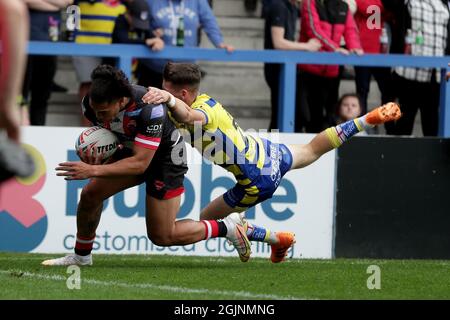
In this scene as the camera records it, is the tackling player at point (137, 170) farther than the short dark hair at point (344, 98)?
No

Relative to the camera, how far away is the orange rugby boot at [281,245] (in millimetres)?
10094

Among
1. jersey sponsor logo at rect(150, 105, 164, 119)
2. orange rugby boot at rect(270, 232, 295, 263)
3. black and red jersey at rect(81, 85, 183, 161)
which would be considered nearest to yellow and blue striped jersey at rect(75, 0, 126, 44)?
orange rugby boot at rect(270, 232, 295, 263)

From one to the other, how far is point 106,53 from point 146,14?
604mm

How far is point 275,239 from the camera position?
10.1m

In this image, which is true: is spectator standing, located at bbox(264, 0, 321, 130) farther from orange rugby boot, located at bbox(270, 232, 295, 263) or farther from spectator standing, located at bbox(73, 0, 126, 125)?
orange rugby boot, located at bbox(270, 232, 295, 263)

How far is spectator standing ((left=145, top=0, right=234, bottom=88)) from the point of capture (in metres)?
12.9

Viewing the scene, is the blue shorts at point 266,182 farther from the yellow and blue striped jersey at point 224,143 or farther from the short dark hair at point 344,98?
the short dark hair at point 344,98

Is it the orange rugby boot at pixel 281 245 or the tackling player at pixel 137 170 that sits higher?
the tackling player at pixel 137 170

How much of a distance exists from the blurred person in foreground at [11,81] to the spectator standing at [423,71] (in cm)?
899

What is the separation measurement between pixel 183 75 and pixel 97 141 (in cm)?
106

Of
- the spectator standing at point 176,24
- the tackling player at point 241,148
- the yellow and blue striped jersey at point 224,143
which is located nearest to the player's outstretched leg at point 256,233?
the tackling player at point 241,148

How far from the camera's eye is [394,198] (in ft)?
A: 41.4

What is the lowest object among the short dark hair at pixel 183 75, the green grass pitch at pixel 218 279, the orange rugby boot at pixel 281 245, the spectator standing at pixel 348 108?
the green grass pitch at pixel 218 279

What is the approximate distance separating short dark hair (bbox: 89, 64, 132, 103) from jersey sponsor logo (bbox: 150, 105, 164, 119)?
0.36m
